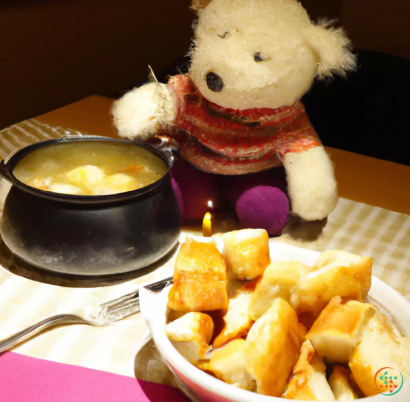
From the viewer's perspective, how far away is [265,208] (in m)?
0.83

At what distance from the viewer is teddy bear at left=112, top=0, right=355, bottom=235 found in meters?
0.76

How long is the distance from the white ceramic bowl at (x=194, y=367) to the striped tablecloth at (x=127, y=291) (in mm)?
86

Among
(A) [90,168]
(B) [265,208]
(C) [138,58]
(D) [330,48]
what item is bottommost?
(C) [138,58]

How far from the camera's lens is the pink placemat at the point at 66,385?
49cm

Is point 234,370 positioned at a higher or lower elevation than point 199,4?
lower

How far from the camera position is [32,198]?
2.14 feet

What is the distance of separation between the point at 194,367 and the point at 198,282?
0.09 metres

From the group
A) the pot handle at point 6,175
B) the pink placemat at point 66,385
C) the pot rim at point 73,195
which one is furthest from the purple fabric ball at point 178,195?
the pink placemat at point 66,385

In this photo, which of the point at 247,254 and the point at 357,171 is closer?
the point at 247,254

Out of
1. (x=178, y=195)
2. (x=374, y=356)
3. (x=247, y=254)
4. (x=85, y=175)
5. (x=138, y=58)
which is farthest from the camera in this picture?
(x=138, y=58)

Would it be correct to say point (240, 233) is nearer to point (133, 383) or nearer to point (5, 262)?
point (133, 383)

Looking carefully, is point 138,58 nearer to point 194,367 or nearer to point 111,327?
point 111,327

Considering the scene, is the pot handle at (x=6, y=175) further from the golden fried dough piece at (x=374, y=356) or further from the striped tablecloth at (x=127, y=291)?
the golden fried dough piece at (x=374, y=356)

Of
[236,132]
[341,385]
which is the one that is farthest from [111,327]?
[236,132]
